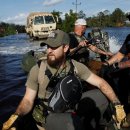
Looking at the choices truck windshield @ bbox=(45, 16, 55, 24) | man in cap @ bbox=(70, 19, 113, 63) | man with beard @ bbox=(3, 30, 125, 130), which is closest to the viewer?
man with beard @ bbox=(3, 30, 125, 130)

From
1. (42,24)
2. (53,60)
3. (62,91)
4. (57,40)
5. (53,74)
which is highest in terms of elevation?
(57,40)

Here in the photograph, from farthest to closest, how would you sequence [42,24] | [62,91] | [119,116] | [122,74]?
[42,24], [122,74], [119,116], [62,91]

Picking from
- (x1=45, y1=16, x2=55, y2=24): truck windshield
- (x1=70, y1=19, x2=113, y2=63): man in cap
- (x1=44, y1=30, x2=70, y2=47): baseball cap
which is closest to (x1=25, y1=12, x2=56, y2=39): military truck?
(x1=45, y1=16, x2=55, y2=24): truck windshield

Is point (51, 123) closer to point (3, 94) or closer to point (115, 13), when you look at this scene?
point (3, 94)

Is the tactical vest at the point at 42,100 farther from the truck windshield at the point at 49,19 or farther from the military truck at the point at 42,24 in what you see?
the truck windshield at the point at 49,19

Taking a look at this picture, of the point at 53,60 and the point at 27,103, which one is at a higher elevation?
the point at 53,60

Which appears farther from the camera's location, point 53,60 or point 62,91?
point 53,60

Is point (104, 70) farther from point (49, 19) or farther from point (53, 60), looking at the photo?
point (49, 19)

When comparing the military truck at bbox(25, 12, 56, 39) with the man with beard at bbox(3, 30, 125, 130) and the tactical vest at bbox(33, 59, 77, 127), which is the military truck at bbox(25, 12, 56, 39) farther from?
the man with beard at bbox(3, 30, 125, 130)

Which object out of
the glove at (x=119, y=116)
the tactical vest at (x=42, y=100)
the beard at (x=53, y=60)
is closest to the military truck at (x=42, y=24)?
the tactical vest at (x=42, y=100)

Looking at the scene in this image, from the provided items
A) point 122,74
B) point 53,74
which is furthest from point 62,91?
point 122,74

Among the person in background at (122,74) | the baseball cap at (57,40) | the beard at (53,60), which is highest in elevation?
the baseball cap at (57,40)

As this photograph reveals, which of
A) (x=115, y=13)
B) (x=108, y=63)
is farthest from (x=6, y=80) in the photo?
(x=115, y=13)

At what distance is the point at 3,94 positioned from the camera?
384 inches
